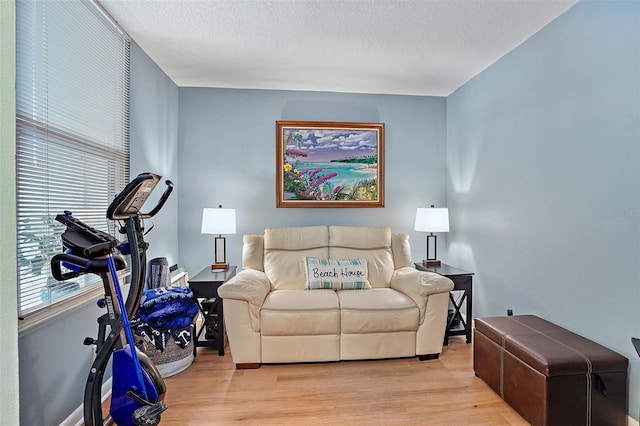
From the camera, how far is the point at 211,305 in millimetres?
2947

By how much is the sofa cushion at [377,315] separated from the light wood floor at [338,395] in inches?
11.3

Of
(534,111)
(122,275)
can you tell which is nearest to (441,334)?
(534,111)

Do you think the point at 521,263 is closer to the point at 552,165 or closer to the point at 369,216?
the point at 552,165

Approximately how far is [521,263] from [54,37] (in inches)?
134

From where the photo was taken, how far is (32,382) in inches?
60.7

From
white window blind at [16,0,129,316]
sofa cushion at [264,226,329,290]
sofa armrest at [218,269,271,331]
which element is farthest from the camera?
sofa cushion at [264,226,329,290]

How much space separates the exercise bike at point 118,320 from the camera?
145 cm

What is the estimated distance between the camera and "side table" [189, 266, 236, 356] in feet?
8.79

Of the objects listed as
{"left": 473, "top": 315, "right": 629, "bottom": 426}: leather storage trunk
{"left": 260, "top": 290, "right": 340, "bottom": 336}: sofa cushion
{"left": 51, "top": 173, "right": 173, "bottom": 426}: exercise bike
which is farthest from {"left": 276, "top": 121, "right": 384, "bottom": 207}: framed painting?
{"left": 473, "top": 315, "right": 629, "bottom": 426}: leather storage trunk

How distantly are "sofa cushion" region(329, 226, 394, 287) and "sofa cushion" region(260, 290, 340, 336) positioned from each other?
0.79 meters

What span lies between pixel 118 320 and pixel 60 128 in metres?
1.09

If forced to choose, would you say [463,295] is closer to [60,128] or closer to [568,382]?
[568,382]

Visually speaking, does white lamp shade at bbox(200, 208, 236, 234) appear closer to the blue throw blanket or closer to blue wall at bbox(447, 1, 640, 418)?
the blue throw blanket

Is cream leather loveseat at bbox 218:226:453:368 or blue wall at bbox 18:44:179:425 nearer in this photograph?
blue wall at bbox 18:44:179:425
